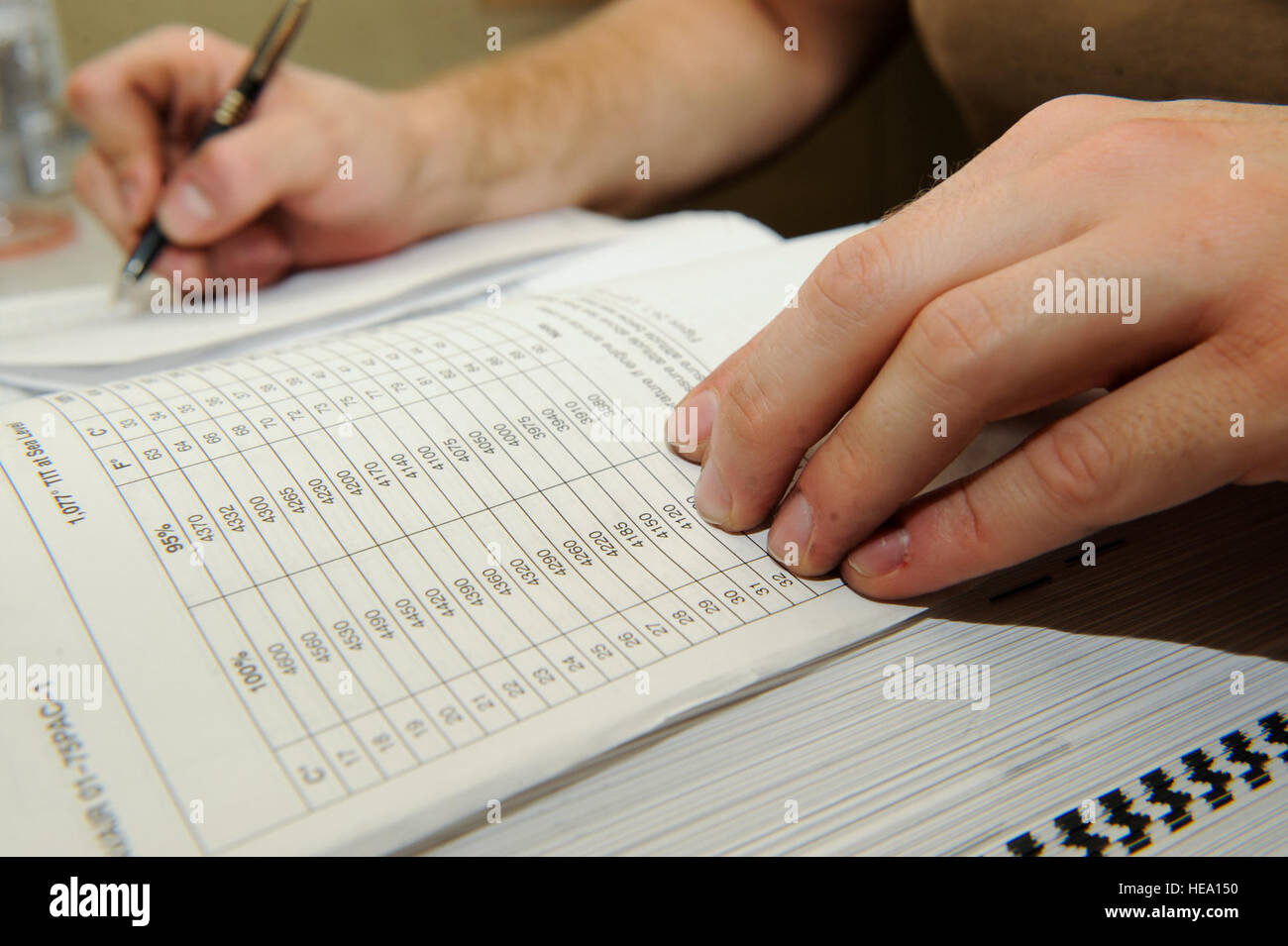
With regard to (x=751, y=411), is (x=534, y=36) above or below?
above

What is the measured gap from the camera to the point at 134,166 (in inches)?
25.6

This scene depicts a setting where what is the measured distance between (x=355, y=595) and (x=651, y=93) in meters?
0.70

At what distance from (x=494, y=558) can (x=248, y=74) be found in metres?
0.50

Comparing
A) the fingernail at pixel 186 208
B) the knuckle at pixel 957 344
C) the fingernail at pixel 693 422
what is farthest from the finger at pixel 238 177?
the knuckle at pixel 957 344

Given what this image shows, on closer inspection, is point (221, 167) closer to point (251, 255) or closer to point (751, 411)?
point (251, 255)

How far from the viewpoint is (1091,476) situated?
0.31 meters

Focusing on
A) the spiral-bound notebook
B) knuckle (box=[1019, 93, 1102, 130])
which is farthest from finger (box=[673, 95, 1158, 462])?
the spiral-bound notebook

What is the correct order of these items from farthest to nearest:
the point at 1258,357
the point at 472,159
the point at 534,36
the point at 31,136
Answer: the point at 534,36 < the point at 31,136 < the point at 472,159 < the point at 1258,357

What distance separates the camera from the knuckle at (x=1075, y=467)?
0.31 m

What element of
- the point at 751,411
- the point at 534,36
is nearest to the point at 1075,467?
the point at 751,411

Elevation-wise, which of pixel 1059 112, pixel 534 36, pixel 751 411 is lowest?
pixel 751 411

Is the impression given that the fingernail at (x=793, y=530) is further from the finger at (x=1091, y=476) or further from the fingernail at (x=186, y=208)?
the fingernail at (x=186, y=208)

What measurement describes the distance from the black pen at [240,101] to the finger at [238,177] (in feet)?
0.06

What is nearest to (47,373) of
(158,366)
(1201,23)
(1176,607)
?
(158,366)
